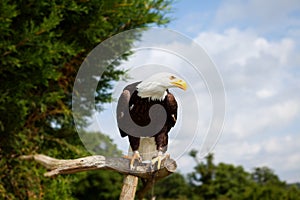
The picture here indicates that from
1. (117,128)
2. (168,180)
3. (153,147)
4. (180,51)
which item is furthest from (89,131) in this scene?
(168,180)

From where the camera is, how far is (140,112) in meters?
1.39

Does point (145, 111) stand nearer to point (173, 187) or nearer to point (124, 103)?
point (124, 103)

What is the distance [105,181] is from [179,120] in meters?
12.8

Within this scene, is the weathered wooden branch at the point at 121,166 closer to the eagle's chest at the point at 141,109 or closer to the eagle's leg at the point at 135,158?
the eagle's leg at the point at 135,158

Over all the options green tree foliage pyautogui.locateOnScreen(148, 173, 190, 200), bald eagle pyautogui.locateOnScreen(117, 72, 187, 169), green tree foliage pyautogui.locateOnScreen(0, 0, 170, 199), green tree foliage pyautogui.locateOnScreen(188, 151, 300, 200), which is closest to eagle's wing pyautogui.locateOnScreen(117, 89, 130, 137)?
bald eagle pyautogui.locateOnScreen(117, 72, 187, 169)

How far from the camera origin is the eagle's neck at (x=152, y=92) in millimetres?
1358

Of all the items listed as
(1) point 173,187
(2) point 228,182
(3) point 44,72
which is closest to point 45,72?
(3) point 44,72

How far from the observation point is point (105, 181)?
45.6 feet

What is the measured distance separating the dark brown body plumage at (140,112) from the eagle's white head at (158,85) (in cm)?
2

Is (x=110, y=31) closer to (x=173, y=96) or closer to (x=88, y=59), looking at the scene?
(x=88, y=59)

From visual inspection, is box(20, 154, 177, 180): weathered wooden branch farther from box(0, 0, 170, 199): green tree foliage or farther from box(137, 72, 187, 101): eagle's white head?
box(0, 0, 170, 199): green tree foliage

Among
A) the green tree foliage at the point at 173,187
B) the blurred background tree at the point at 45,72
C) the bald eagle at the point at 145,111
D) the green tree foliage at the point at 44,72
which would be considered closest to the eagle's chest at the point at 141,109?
the bald eagle at the point at 145,111

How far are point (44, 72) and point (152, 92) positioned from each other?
2121mm

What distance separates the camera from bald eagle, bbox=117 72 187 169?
1376 millimetres
